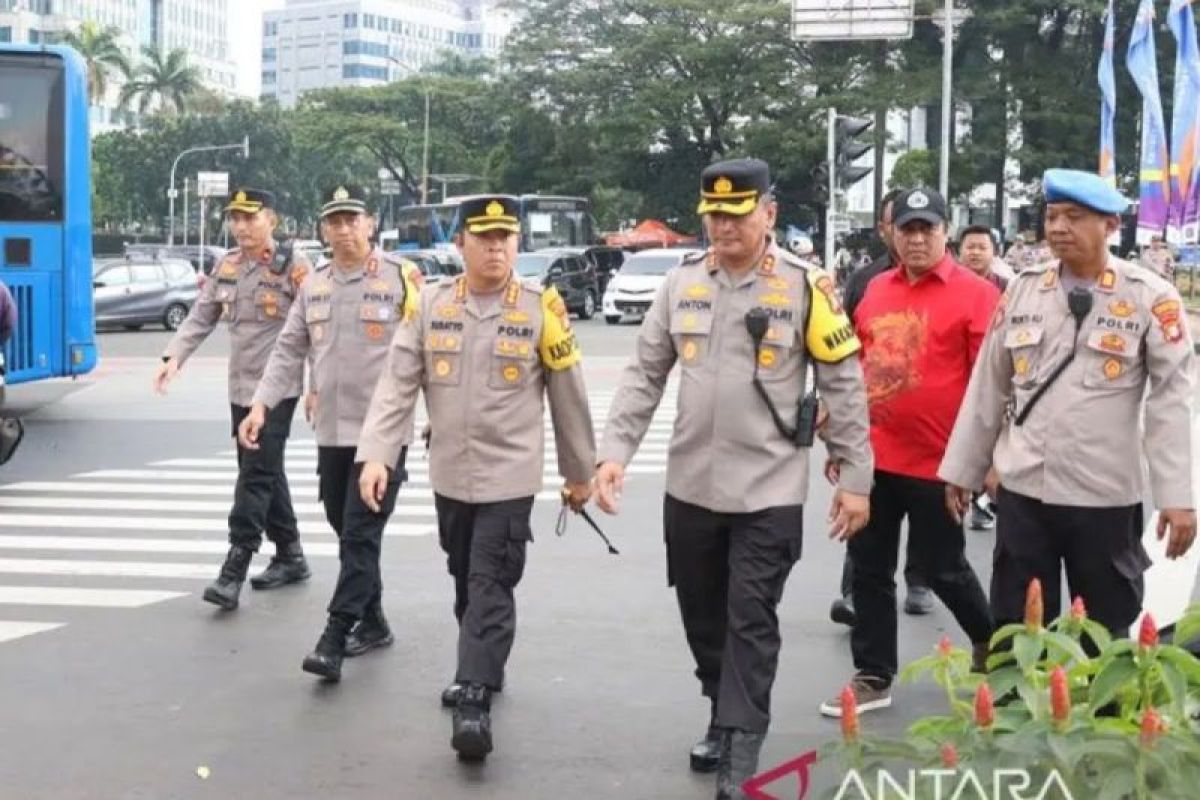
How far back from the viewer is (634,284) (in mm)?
33688

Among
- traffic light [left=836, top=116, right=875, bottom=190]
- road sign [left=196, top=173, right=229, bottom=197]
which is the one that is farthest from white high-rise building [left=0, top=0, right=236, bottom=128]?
traffic light [left=836, top=116, right=875, bottom=190]

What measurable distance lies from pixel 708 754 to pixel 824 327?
135 cm

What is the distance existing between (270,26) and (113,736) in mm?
151781

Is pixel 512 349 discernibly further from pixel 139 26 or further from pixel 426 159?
pixel 139 26

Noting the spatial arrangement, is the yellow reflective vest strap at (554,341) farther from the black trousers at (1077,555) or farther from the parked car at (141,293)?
the parked car at (141,293)

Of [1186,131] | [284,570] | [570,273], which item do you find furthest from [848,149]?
[570,273]

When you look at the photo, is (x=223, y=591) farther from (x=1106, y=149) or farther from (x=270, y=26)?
(x=270, y=26)

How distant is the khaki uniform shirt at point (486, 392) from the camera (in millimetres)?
5410

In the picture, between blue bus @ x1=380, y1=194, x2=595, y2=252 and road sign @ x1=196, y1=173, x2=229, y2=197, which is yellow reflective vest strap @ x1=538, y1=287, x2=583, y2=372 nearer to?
blue bus @ x1=380, y1=194, x2=595, y2=252

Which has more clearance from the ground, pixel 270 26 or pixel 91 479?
pixel 270 26

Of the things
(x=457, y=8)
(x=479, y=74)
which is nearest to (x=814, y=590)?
(x=479, y=74)

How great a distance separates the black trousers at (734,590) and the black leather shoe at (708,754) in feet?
0.47

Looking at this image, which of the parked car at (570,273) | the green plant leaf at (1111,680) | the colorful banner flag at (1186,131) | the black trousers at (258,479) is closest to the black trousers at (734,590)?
the green plant leaf at (1111,680)

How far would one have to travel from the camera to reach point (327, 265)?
21.8ft
